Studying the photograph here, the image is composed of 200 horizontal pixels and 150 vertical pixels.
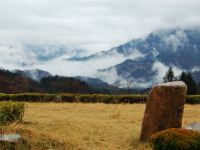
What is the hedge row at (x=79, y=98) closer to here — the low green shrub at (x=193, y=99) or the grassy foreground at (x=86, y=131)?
the low green shrub at (x=193, y=99)

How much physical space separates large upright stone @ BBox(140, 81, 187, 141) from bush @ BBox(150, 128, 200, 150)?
4563 mm

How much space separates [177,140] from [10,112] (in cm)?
1009

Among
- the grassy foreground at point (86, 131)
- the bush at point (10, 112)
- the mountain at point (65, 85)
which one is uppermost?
the mountain at point (65, 85)

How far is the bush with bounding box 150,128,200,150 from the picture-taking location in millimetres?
16359

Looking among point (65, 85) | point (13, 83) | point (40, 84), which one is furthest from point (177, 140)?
point (40, 84)

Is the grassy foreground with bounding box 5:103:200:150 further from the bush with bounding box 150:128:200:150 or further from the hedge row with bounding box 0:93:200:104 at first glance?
the hedge row with bounding box 0:93:200:104

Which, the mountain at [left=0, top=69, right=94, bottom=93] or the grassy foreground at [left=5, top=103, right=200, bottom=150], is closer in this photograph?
the grassy foreground at [left=5, top=103, right=200, bottom=150]

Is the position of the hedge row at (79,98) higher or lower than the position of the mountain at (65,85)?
lower

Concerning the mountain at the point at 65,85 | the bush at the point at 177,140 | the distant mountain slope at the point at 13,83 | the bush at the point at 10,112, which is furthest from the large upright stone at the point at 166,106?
the mountain at the point at 65,85

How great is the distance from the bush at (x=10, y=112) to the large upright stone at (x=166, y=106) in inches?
234

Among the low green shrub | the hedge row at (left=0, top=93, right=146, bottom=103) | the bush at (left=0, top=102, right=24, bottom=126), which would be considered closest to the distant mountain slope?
the hedge row at (left=0, top=93, right=146, bottom=103)

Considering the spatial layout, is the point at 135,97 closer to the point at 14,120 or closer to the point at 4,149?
the point at 14,120

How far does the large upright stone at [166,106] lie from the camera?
21.8 meters

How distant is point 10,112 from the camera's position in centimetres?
2430
